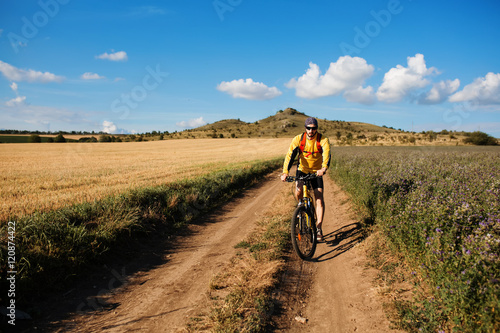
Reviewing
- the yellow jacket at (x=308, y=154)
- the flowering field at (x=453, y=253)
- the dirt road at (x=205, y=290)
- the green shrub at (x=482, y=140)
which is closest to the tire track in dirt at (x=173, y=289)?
the dirt road at (x=205, y=290)

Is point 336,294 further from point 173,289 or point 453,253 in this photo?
A: point 173,289

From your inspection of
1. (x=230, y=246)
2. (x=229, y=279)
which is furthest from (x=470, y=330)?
(x=230, y=246)

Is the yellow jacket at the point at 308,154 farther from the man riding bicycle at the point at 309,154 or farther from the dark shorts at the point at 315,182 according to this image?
the dark shorts at the point at 315,182

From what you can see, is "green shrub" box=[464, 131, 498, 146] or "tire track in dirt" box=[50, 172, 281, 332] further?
"green shrub" box=[464, 131, 498, 146]

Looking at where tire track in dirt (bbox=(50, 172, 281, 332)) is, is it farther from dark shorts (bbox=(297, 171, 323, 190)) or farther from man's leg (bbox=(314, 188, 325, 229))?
dark shorts (bbox=(297, 171, 323, 190))

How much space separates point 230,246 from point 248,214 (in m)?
3.12

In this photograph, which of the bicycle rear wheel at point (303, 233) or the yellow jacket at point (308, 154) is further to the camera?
the yellow jacket at point (308, 154)

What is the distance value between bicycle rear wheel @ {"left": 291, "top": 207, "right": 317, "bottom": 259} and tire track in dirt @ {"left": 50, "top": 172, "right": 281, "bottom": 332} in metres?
1.64

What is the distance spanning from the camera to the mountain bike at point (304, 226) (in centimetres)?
548

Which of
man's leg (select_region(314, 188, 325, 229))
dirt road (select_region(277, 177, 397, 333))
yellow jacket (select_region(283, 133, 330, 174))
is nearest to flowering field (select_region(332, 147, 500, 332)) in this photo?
dirt road (select_region(277, 177, 397, 333))

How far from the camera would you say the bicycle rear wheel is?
5.44 m

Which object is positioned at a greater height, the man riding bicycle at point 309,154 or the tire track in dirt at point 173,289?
the man riding bicycle at point 309,154

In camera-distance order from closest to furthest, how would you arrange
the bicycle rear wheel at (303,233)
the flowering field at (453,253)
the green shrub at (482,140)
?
1. the flowering field at (453,253)
2. the bicycle rear wheel at (303,233)
3. the green shrub at (482,140)

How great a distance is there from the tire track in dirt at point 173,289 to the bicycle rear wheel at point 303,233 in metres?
1.64
